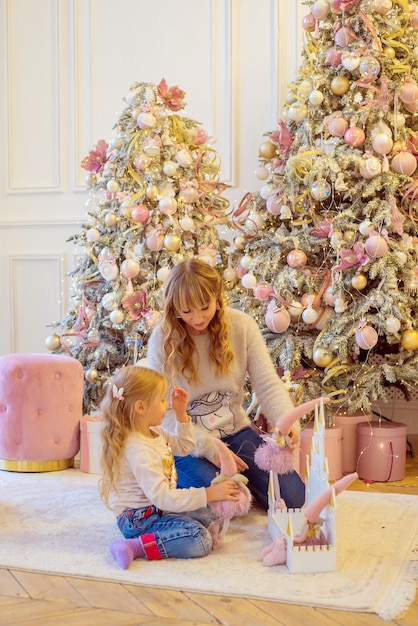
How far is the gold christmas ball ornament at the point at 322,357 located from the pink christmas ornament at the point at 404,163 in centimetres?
81

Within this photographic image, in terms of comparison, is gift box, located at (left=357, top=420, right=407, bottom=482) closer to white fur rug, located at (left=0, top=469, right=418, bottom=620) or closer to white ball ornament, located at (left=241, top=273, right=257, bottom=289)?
white fur rug, located at (left=0, top=469, right=418, bottom=620)

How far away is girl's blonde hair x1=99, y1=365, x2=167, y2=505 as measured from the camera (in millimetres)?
2324

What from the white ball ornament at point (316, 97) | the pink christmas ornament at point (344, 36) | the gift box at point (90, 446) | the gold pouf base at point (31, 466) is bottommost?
the gold pouf base at point (31, 466)

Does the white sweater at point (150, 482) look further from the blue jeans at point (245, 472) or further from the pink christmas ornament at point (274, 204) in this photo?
the pink christmas ornament at point (274, 204)

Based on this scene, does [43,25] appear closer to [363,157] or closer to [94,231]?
[94,231]

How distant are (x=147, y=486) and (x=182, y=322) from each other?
616 mm

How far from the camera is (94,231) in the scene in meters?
3.83

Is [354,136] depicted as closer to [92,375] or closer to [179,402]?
[179,402]

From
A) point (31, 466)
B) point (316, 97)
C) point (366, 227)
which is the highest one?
point (316, 97)

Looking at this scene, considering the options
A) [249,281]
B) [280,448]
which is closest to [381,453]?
[249,281]

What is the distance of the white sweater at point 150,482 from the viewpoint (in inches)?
89.0

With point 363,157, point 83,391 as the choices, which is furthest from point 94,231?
point 363,157

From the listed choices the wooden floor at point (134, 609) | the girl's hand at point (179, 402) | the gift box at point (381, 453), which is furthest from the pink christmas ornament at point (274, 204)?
the wooden floor at point (134, 609)

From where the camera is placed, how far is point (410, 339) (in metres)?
3.23
